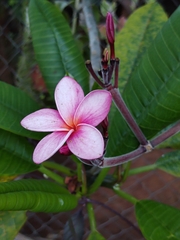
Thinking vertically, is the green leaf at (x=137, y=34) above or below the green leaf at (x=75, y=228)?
above

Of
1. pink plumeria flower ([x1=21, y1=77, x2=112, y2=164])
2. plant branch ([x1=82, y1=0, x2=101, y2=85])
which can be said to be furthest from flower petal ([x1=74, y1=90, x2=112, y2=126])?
plant branch ([x1=82, y1=0, x2=101, y2=85])

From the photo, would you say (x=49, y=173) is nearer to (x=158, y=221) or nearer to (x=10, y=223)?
(x=10, y=223)

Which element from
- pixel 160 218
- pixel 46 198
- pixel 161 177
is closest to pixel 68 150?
pixel 46 198

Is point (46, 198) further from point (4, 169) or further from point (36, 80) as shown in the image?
point (36, 80)

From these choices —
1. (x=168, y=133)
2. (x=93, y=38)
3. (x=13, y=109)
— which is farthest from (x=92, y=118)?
(x=93, y=38)

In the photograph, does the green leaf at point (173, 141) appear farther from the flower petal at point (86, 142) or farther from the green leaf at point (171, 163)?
the flower petal at point (86, 142)

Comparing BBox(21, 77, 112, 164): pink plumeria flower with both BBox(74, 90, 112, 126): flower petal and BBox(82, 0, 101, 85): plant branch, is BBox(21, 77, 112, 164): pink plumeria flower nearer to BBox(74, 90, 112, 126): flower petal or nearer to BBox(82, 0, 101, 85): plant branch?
BBox(74, 90, 112, 126): flower petal

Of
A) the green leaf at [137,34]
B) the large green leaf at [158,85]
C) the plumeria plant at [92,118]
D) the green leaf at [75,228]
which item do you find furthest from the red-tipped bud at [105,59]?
the green leaf at [75,228]
